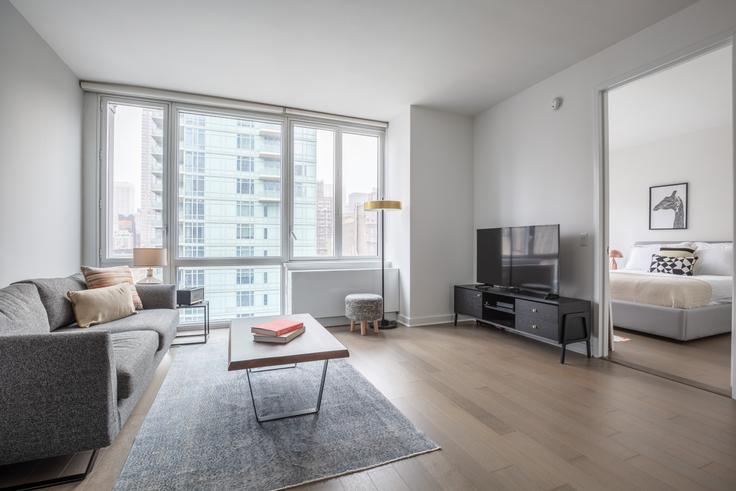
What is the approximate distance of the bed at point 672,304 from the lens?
361cm

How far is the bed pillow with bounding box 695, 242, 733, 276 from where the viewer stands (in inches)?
178

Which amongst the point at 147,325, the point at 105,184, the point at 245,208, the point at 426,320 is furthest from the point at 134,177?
the point at 426,320

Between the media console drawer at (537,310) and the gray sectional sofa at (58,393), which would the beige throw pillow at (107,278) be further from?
the media console drawer at (537,310)

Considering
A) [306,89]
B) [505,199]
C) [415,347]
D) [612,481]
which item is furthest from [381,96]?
[612,481]

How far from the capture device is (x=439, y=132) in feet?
15.2

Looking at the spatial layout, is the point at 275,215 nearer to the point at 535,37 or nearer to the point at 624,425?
the point at 535,37

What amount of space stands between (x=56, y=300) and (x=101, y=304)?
27 cm

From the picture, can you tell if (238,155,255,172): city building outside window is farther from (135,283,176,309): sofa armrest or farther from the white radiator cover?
(135,283,176,309): sofa armrest

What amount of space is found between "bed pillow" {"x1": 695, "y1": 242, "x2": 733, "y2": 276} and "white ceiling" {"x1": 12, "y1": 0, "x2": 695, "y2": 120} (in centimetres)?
343

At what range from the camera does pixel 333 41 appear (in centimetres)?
302

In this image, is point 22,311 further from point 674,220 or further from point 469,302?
point 674,220

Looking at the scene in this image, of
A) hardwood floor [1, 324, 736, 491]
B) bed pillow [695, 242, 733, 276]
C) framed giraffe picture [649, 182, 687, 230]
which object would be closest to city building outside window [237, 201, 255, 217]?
hardwood floor [1, 324, 736, 491]

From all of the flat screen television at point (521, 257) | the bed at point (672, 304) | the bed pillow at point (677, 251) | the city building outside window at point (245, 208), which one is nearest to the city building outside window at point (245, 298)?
the city building outside window at point (245, 208)

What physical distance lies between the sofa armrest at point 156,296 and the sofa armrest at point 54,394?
6.08 ft
